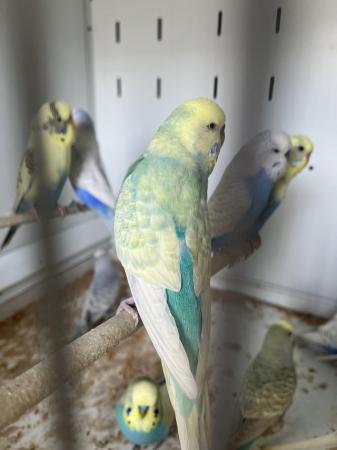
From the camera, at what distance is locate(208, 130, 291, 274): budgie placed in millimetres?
851

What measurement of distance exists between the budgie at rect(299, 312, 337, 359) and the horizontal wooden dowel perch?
→ 70 centimetres

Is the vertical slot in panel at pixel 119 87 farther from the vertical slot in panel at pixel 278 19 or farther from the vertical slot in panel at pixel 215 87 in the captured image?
the vertical slot in panel at pixel 278 19

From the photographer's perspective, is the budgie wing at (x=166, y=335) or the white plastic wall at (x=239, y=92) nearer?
the budgie wing at (x=166, y=335)

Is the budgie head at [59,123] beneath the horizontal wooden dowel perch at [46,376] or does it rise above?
above

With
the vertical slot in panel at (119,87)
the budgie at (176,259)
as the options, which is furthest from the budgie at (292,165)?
the vertical slot in panel at (119,87)

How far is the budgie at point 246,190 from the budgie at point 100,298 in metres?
0.49

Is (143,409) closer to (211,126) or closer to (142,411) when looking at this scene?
(142,411)

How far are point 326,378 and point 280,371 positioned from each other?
0.29m

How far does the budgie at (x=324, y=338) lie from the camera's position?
977 mm

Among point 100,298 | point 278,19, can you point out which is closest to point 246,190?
point 278,19

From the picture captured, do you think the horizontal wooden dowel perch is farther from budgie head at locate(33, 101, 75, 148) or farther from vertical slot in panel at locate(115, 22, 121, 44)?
vertical slot in panel at locate(115, 22, 121, 44)

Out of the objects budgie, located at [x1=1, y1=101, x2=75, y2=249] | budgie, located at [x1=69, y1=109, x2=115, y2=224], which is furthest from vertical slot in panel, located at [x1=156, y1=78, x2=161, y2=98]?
budgie, located at [x1=1, y1=101, x2=75, y2=249]

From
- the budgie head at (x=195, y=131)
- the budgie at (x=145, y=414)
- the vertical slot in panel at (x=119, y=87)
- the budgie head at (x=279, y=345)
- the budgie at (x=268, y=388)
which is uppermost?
the vertical slot in panel at (x=119, y=87)

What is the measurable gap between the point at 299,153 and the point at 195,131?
1.85 feet
